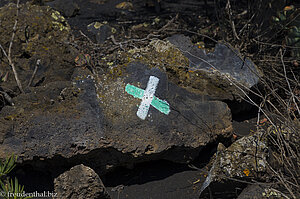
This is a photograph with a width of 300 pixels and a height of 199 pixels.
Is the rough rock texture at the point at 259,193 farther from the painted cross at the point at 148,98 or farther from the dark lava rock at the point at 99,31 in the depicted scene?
the dark lava rock at the point at 99,31

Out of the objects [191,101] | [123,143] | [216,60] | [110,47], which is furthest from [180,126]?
[110,47]

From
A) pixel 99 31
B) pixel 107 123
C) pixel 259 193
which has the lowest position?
pixel 259 193

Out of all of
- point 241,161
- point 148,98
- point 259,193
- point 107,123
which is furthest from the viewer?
point 148,98

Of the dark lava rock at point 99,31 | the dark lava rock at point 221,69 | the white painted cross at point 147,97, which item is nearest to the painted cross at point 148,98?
the white painted cross at point 147,97

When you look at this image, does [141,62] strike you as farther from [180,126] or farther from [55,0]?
[55,0]

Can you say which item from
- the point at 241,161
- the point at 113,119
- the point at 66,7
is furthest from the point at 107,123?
the point at 66,7

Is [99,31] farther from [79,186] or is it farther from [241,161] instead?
[241,161]
